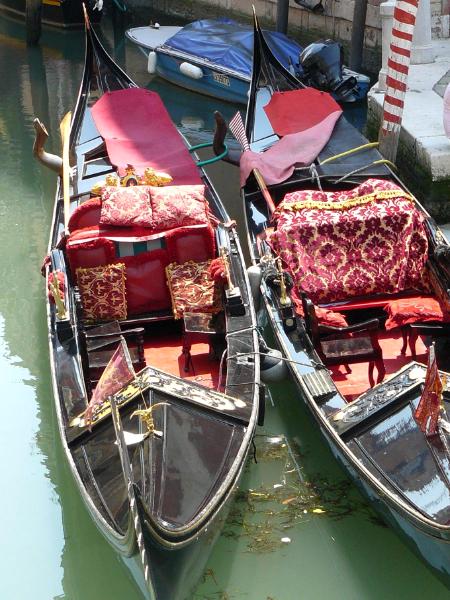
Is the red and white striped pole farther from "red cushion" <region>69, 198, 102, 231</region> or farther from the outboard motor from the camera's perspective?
the outboard motor

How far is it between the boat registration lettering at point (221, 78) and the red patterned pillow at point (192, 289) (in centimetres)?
406

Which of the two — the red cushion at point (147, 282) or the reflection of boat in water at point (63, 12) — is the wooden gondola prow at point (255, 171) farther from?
the reflection of boat in water at point (63, 12)

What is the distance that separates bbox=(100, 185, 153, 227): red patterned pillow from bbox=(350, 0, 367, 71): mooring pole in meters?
4.35

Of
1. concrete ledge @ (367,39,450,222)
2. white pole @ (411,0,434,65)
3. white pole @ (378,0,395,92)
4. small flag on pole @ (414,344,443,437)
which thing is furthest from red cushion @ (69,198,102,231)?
white pole @ (411,0,434,65)

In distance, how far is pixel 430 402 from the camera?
2.85m

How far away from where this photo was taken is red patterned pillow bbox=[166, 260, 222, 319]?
12.5ft

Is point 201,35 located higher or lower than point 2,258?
higher

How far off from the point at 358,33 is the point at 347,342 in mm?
4802

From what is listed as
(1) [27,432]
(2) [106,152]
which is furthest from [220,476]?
(2) [106,152]

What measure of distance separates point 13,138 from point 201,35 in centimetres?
194

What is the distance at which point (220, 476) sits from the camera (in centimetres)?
282

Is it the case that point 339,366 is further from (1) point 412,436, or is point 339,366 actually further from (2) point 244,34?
(2) point 244,34

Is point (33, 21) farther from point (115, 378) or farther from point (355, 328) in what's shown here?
point (115, 378)

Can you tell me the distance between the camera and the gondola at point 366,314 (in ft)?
9.32
